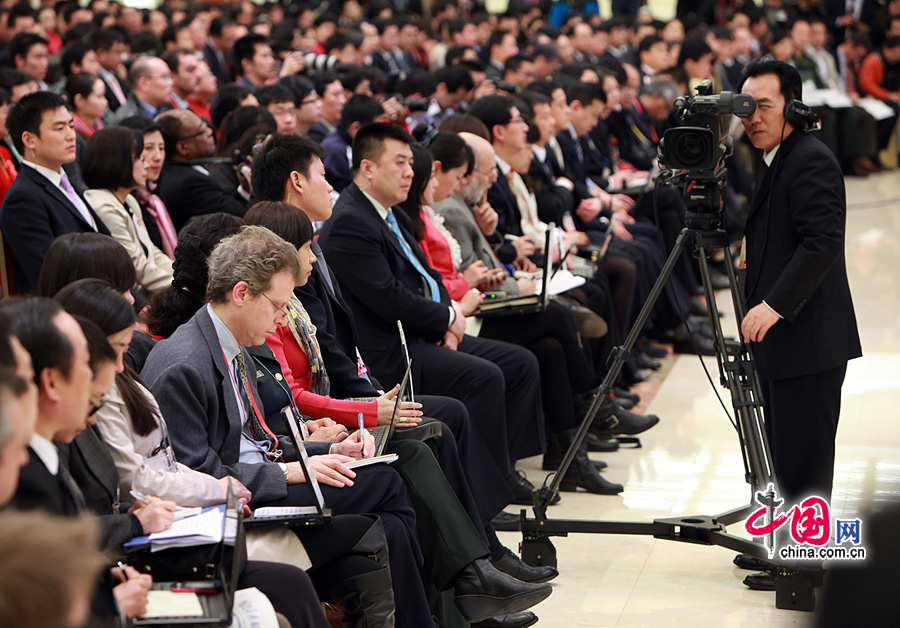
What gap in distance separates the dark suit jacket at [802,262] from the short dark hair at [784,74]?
123 mm

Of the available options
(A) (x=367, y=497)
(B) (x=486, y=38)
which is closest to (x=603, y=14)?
(B) (x=486, y=38)

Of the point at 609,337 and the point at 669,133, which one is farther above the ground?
the point at 669,133

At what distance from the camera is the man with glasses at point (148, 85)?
19.9ft

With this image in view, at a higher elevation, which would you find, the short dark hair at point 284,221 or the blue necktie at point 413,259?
the short dark hair at point 284,221

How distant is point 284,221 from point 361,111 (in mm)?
2569

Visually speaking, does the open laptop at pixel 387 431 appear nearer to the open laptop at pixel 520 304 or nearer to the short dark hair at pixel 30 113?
the open laptop at pixel 520 304

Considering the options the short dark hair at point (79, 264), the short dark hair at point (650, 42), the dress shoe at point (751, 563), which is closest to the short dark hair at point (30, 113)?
the short dark hair at point (79, 264)

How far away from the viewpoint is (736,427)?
3.03m

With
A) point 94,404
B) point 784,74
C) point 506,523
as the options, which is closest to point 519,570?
point 506,523

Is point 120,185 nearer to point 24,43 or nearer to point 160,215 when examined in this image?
point 160,215

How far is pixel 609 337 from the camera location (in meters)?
5.04

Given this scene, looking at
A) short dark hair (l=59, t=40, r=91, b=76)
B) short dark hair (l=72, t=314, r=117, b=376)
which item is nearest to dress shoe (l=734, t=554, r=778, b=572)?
short dark hair (l=72, t=314, r=117, b=376)

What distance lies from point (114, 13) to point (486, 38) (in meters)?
3.94

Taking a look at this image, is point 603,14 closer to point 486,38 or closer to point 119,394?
point 486,38
